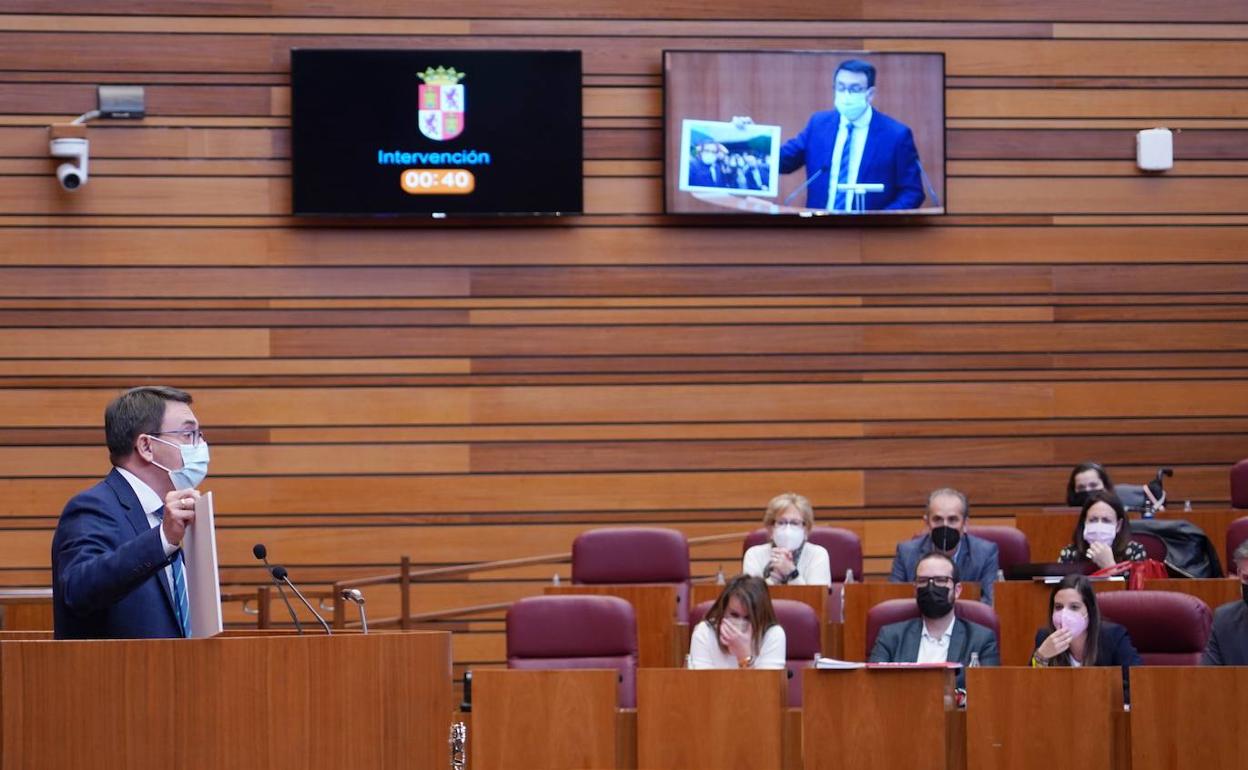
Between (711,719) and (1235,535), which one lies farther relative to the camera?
(1235,535)

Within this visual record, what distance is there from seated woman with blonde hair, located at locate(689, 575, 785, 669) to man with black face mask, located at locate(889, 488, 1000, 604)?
130 cm

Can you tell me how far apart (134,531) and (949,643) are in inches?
119

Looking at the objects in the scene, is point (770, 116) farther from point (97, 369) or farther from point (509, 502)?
point (97, 369)

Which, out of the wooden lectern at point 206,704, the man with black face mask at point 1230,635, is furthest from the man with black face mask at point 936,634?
the wooden lectern at point 206,704

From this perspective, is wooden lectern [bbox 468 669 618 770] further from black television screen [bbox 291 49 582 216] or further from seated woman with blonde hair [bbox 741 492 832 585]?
black television screen [bbox 291 49 582 216]

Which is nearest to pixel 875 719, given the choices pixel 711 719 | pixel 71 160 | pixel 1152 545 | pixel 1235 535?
pixel 711 719

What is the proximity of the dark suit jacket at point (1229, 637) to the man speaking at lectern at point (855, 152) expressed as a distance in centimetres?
299

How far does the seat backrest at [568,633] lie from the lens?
5160 mm

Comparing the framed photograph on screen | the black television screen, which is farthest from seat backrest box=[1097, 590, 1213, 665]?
the black television screen

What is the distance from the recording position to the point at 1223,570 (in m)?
6.43

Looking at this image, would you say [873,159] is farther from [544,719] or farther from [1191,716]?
[544,719]

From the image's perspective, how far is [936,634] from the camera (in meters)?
5.07

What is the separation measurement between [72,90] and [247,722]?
5.53 m

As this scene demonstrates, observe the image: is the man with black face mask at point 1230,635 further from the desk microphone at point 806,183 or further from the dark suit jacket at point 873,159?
the desk microphone at point 806,183
